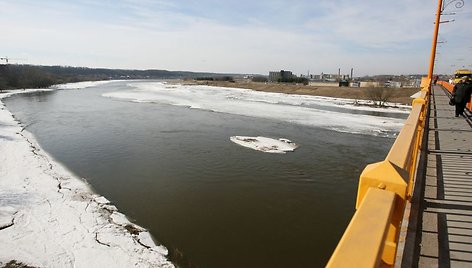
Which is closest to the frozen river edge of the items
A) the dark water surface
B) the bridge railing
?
the dark water surface

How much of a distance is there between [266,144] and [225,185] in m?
6.98

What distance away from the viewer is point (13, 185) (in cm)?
1231

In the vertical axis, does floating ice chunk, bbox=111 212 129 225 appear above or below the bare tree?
below

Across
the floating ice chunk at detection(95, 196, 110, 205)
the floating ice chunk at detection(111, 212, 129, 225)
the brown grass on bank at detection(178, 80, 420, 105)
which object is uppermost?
the brown grass on bank at detection(178, 80, 420, 105)

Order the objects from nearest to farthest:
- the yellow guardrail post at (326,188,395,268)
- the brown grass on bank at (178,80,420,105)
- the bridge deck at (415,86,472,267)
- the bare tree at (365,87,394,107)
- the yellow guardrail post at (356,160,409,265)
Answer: the yellow guardrail post at (326,188,395,268)
the yellow guardrail post at (356,160,409,265)
the bridge deck at (415,86,472,267)
the bare tree at (365,87,394,107)
the brown grass on bank at (178,80,420,105)

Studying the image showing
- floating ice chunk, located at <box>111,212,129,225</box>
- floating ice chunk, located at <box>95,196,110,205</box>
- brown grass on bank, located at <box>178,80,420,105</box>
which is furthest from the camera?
brown grass on bank, located at <box>178,80,420,105</box>

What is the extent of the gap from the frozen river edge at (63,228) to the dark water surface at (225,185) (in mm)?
554

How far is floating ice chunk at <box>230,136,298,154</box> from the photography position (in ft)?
59.3

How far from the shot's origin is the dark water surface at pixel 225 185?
878 centimetres

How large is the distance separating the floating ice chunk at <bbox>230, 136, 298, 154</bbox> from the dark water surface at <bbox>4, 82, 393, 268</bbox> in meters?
0.69

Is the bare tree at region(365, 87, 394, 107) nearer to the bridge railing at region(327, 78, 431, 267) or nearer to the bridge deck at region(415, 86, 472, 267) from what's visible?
the bridge deck at region(415, 86, 472, 267)

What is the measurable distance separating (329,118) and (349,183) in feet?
63.0

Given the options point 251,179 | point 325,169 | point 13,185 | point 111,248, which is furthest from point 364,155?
point 13,185

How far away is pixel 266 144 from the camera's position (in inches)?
755
